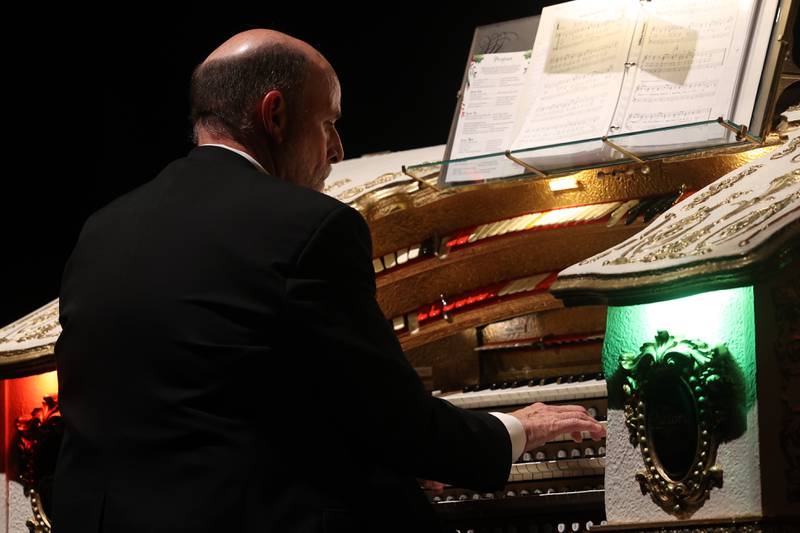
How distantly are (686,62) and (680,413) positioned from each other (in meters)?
0.99

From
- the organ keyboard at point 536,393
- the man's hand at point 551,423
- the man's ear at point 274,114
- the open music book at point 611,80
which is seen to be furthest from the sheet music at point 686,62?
the man's ear at point 274,114

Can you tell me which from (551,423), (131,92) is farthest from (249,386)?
(131,92)

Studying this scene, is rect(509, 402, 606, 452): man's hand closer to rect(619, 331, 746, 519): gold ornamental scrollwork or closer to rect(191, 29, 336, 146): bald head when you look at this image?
rect(619, 331, 746, 519): gold ornamental scrollwork

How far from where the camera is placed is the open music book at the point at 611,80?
2576 millimetres

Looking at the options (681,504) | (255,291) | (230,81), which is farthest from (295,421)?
(681,504)

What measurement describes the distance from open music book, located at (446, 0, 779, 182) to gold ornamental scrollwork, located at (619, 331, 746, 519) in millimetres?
667

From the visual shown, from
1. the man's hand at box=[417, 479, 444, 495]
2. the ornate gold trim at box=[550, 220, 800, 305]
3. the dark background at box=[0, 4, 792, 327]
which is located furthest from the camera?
the dark background at box=[0, 4, 792, 327]

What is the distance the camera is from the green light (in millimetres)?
1952

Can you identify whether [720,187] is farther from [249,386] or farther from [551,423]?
[249,386]

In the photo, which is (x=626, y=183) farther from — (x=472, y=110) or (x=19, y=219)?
(x=19, y=219)

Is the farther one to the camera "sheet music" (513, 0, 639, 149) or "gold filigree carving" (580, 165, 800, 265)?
"sheet music" (513, 0, 639, 149)

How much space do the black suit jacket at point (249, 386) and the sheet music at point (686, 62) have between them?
1.22 metres

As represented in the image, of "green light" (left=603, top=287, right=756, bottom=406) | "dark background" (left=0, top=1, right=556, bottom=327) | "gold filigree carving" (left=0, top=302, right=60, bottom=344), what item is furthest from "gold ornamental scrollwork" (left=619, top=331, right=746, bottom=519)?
"dark background" (left=0, top=1, right=556, bottom=327)

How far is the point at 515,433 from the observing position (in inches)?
72.0
